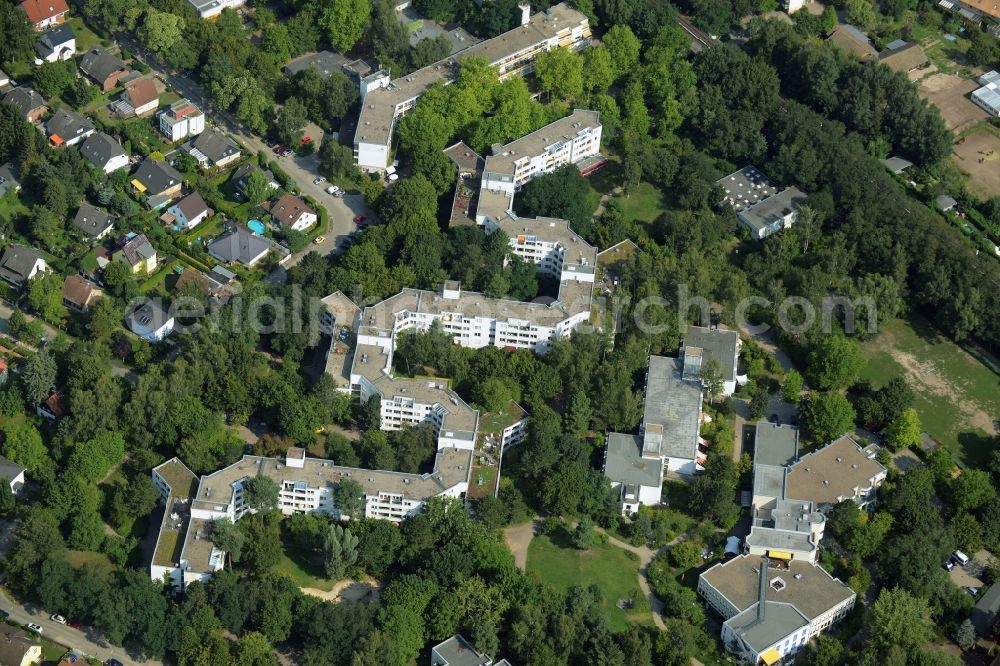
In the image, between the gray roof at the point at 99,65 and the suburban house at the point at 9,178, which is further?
the gray roof at the point at 99,65

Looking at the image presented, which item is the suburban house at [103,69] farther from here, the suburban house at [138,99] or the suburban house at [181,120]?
the suburban house at [181,120]

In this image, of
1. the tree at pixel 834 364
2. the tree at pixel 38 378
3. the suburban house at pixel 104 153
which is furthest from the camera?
the suburban house at pixel 104 153

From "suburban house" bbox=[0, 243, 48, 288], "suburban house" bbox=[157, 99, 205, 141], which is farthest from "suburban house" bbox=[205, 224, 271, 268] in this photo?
"suburban house" bbox=[157, 99, 205, 141]

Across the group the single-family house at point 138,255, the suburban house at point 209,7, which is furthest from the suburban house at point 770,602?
the suburban house at point 209,7

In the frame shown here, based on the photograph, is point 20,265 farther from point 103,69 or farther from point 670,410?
point 670,410

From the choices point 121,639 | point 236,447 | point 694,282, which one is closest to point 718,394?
point 694,282

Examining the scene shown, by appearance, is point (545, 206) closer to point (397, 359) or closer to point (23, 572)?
point (397, 359)

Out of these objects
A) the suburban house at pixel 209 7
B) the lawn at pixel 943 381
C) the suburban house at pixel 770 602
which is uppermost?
the suburban house at pixel 209 7
